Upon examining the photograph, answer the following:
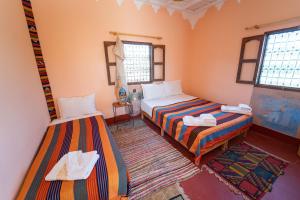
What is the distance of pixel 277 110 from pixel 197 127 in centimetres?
163

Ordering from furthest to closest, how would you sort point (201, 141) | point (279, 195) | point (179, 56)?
point (179, 56) → point (201, 141) → point (279, 195)

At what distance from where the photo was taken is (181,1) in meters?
2.86

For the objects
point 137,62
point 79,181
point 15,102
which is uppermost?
point 137,62

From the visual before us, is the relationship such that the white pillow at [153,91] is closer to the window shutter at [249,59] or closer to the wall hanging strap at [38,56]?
the window shutter at [249,59]

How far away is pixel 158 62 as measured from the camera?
3.26 m

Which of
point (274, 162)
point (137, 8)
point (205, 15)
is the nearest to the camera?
point (274, 162)

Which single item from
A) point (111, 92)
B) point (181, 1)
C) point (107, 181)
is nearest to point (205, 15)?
point (181, 1)

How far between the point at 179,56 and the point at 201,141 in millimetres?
2706

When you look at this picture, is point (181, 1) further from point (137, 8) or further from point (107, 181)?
point (107, 181)

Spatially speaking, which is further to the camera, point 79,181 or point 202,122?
point 202,122

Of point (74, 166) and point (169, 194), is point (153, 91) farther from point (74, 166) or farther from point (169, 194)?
point (74, 166)

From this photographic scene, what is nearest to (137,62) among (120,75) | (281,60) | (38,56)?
(120,75)

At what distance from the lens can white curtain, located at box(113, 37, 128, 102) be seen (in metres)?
2.58

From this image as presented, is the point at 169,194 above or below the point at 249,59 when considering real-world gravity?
below
